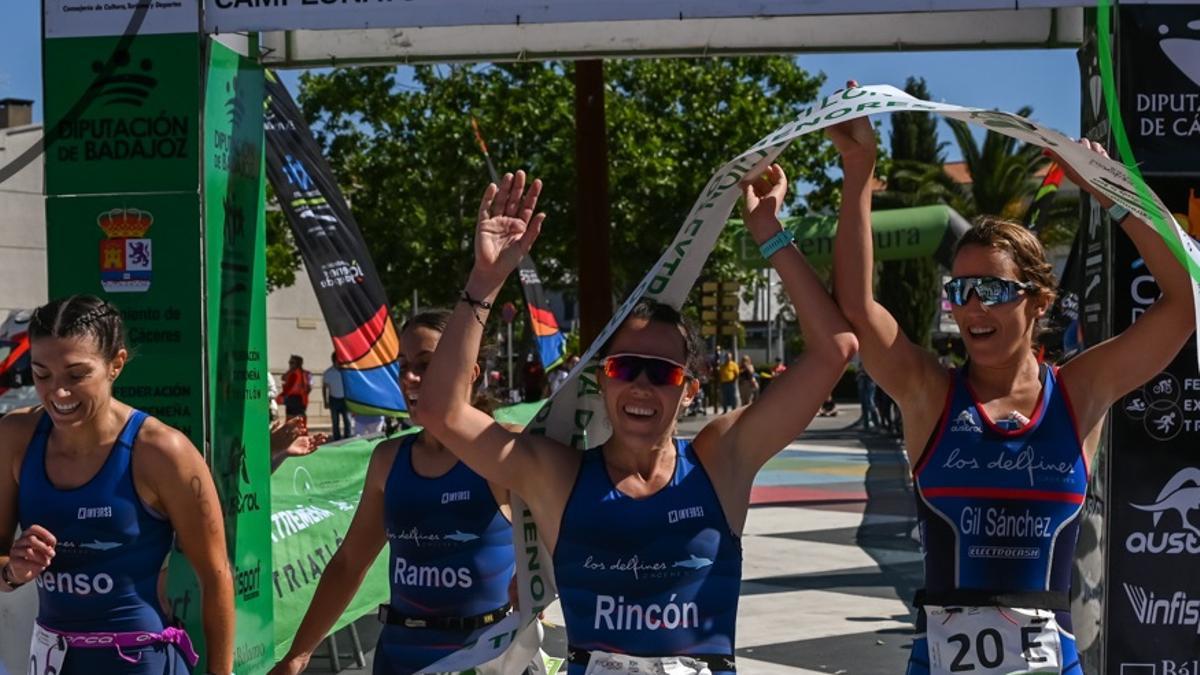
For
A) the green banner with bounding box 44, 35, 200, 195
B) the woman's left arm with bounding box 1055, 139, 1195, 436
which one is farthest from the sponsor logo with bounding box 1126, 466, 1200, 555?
the green banner with bounding box 44, 35, 200, 195

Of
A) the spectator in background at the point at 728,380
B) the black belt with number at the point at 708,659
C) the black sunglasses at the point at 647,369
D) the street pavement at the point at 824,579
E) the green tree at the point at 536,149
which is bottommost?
the street pavement at the point at 824,579

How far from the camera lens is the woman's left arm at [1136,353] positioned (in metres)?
3.60

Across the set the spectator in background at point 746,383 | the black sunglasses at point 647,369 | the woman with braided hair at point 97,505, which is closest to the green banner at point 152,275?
the woman with braided hair at point 97,505

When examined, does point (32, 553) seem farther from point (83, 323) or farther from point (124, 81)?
point (124, 81)

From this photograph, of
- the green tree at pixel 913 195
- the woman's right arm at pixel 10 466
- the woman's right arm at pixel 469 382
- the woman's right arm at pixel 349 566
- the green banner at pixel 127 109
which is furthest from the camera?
the green tree at pixel 913 195

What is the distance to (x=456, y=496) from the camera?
4531 millimetres

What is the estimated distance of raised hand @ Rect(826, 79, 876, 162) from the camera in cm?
346

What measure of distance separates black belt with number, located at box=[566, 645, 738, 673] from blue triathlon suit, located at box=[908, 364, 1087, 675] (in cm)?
52

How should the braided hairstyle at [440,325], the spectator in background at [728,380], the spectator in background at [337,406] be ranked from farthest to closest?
1. the spectator in background at [728,380]
2. the spectator in background at [337,406]
3. the braided hairstyle at [440,325]

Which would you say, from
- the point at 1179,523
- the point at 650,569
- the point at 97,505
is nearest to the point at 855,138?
the point at 650,569

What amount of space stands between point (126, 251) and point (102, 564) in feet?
8.51

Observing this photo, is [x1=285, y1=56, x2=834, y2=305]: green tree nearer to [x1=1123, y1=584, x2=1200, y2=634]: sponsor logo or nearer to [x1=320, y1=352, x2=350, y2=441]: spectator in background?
[x1=320, y1=352, x2=350, y2=441]: spectator in background

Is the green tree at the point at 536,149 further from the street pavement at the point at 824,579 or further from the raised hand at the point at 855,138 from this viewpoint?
the raised hand at the point at 855,138

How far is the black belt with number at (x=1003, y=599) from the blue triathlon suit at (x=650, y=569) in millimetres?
530
